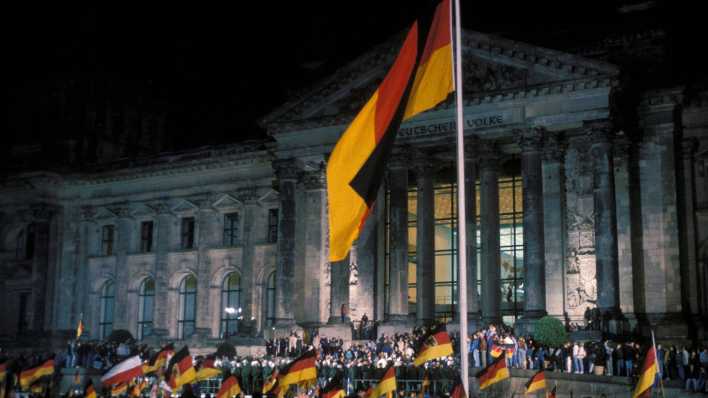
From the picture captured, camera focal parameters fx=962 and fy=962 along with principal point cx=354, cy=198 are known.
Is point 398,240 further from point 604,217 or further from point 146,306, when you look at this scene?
point 146,306

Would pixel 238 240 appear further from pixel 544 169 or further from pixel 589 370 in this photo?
pixel 589 370

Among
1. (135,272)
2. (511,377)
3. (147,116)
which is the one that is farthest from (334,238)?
(147,116)

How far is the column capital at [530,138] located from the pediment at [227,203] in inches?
826

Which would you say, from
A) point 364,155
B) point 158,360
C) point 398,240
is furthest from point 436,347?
point 398,240

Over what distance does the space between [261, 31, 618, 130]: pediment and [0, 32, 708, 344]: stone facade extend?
0.07 meters

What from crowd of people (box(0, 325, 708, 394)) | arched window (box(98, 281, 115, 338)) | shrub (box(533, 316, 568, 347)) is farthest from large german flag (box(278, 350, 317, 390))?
arched window (box(98, 281, 115, 338))

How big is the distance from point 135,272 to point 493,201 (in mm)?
27851

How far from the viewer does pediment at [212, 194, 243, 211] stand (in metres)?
59.4

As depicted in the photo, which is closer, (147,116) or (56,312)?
(56,312)

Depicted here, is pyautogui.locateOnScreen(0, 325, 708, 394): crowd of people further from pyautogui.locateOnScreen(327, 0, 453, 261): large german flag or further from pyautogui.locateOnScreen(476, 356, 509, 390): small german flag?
pyautogui.locateOnScreen(327, 0, 453, 261): large german flag

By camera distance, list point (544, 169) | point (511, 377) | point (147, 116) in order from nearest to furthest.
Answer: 1. point (511, 377)
2. point (544, 169)
3. point (147, 116)

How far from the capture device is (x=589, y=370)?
118ft

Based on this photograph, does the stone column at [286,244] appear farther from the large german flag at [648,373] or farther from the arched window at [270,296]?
the large german flag at [648,373]

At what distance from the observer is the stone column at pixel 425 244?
4656 cm
